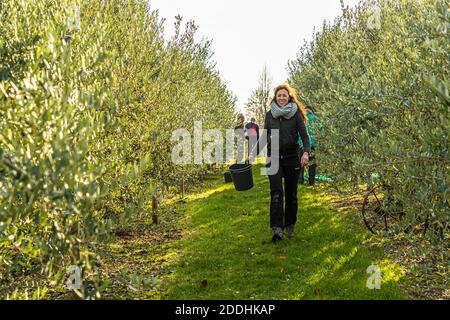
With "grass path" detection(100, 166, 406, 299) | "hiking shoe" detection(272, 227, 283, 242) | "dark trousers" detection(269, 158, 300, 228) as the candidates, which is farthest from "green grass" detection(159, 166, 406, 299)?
"dark trousers" detection(269, 158, 300, 228)

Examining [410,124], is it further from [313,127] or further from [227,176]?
[227,176]

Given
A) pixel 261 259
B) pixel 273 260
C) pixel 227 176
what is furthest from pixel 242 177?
pixel 273 260

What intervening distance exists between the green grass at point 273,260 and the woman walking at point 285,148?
692mm

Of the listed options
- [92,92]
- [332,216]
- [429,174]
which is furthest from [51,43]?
[332,216]

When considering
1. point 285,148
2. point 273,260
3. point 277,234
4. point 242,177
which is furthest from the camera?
point 242,177

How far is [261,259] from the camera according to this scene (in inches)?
312

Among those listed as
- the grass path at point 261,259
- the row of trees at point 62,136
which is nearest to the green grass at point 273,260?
the grass path at point 261,259

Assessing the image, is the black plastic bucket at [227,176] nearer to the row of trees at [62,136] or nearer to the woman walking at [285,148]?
the row of trees at [62,136]

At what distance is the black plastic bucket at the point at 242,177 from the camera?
15.0 metres

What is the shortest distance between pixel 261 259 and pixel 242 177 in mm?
7272

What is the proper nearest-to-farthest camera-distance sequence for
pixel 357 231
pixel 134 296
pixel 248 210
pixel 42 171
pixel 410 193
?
pixel 42 171 → pixel 410 193 → pixel 134 296 → pixel 357 231 → pixel 248 210

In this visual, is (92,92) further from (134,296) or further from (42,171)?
(134,296)
